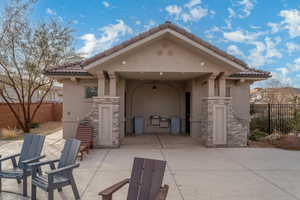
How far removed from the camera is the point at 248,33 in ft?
75.9

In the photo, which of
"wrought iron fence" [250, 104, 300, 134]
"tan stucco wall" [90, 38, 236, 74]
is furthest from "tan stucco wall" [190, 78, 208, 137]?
"wrought iron fence" [250, 104, 300, 134]

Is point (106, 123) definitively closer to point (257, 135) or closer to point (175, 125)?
point (175, 125)

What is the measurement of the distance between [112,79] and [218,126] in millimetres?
5415

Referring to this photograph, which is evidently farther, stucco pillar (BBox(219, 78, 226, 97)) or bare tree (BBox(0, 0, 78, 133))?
bare tree (BBox(0, 0, 78, 133))

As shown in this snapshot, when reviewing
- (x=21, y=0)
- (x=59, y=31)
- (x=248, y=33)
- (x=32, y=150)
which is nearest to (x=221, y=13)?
(x=248, y=33)

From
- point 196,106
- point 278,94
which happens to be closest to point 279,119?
point 196,106

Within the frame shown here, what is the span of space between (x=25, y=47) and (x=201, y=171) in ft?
44.9

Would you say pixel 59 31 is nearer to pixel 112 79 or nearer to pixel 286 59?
pixel 112 79

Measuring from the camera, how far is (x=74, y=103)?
11.6 metres

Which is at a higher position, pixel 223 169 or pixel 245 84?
pixel 245 84

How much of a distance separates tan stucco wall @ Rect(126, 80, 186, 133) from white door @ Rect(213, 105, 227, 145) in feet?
13.6

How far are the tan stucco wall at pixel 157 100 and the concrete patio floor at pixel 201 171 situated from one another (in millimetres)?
4014

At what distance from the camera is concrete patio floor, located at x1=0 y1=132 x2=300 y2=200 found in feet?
15.9

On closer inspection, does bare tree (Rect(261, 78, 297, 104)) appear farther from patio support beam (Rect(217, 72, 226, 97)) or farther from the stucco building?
patio support beam (Rect(217, 72, 226, 97))
